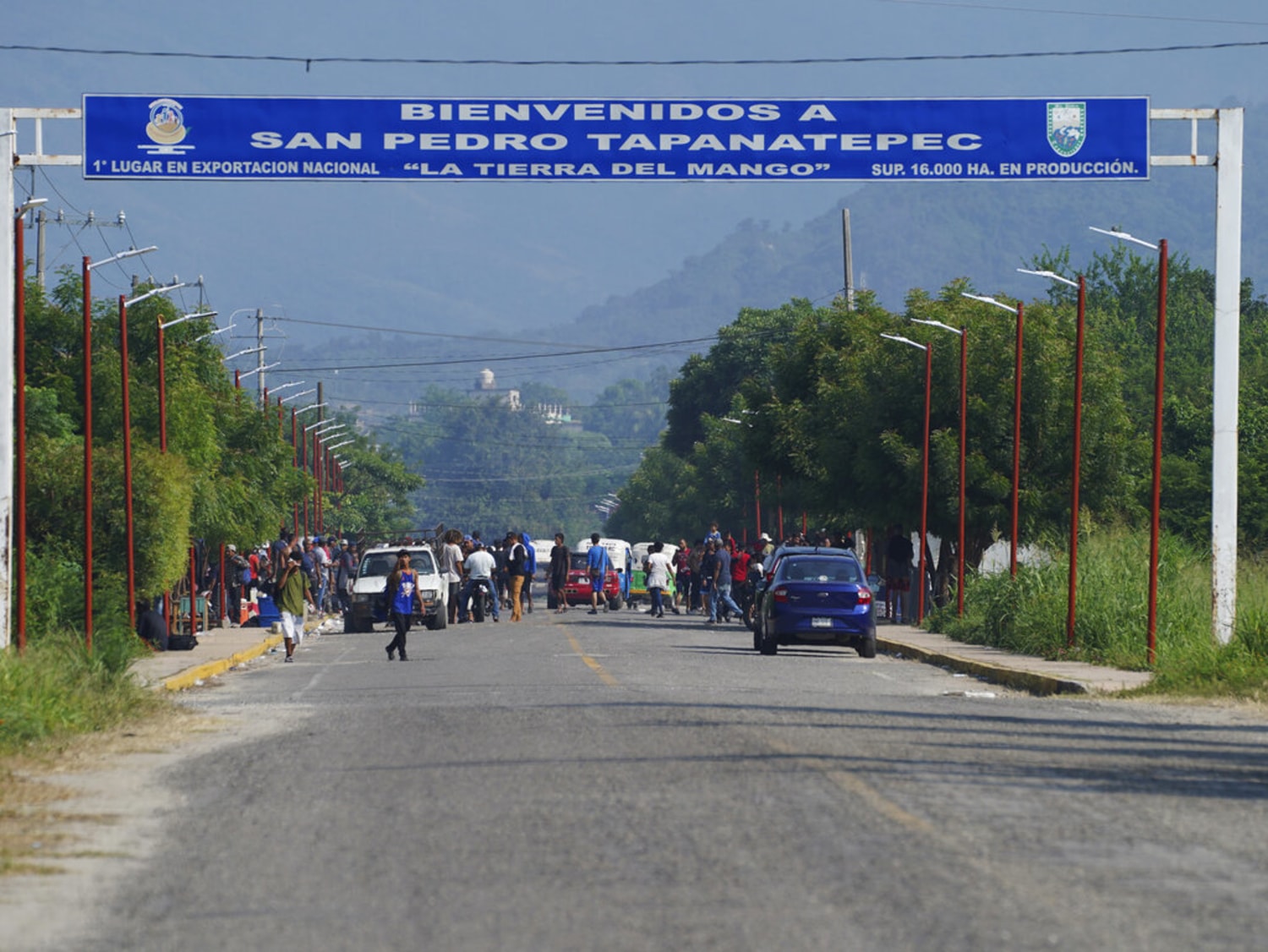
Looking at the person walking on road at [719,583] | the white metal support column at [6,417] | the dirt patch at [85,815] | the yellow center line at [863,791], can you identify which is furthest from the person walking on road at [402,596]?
the person walking on road at [719,583]

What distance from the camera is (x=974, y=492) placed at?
41.7 meters

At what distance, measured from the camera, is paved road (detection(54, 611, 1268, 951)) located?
7.84 m

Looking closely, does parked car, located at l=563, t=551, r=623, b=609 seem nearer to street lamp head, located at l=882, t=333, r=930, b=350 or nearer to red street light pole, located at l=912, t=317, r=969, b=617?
street lamp head, located at l=882, t=333, r=930, b=350

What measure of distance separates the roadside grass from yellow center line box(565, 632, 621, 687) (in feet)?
18.1

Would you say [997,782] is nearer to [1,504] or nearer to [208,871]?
[208,871]

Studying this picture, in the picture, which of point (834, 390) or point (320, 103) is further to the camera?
point (834, 390)

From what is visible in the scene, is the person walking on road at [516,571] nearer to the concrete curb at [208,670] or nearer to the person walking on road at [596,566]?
the person walking on road at [596,566]

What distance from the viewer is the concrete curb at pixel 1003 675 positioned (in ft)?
72.1

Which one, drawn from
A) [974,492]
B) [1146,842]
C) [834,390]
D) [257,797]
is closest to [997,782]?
[1146,842]

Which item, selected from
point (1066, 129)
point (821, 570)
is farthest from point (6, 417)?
point (1066, 129)

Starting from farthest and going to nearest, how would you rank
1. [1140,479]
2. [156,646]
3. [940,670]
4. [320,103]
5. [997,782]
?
[1140,479] → [156,646] → [940,670] → [320,103] → [997,782]

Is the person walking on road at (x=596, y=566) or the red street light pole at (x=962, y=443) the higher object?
the red street light pole at (x=962, y=443)

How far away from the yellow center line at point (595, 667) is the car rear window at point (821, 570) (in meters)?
3.45

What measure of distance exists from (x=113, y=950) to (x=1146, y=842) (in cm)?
484
